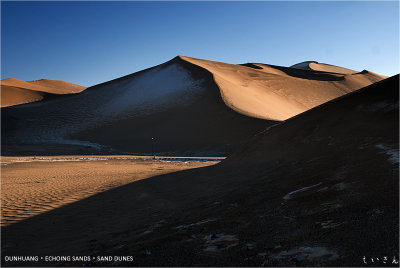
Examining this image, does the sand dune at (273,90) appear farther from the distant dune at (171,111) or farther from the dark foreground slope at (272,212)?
the dark foreground slope at (272,212)

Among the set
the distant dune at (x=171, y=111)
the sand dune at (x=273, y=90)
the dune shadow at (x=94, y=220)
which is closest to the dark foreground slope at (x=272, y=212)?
the dune shadow at (x=94, y=220)

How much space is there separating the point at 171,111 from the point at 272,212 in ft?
143

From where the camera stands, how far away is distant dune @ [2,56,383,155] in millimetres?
40281

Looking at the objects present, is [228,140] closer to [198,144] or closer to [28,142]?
Answer: [198,144]

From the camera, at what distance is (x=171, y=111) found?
1943 inches

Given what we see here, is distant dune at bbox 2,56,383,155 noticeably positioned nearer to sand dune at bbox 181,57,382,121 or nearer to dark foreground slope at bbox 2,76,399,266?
sand dune at bbox 181,57,382,121

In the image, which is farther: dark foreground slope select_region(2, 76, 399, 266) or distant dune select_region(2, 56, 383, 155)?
distant dune select_region(2, 56, 383, 155)

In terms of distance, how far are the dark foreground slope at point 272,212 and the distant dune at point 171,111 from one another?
71.5 feet

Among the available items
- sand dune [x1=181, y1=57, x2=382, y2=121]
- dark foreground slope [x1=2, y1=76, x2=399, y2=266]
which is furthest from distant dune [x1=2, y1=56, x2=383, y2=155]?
dark foreground slope [x1=2, y1=76, x2=399, y2=266]

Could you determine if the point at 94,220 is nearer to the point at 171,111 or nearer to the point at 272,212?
the point at 272,212

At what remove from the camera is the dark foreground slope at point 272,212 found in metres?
4.56

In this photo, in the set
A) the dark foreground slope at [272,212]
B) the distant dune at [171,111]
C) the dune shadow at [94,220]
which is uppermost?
the distant dune at [171,111]

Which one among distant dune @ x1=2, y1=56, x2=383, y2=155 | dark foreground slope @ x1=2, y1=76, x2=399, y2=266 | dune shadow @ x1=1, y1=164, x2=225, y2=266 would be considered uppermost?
distant dune @ x1=2, y1=56, x2=383, y2=155

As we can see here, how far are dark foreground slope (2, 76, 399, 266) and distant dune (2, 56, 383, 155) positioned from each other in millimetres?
21784
